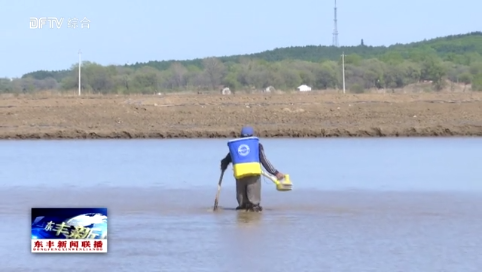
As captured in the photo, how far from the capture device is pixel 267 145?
34562 mm

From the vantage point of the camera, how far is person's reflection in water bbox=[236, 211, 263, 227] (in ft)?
53.2

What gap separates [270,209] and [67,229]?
6.95 meters

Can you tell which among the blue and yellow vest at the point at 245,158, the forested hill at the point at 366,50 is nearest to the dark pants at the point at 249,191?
the blue and yellow vest at the point at 245,158

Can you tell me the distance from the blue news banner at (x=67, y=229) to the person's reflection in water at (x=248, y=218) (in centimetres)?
443

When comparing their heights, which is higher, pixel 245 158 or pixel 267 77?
pixel 267 77

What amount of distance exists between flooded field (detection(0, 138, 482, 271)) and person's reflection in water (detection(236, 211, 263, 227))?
0.02m

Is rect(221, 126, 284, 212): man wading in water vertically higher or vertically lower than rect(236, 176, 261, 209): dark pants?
higher

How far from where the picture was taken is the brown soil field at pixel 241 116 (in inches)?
1588

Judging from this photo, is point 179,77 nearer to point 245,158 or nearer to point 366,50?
point 366,50

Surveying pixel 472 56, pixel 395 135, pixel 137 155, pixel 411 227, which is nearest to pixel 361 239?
pixel 411 227

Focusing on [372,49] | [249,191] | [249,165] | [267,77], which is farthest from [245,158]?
[372,49]

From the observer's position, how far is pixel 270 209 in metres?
18.0

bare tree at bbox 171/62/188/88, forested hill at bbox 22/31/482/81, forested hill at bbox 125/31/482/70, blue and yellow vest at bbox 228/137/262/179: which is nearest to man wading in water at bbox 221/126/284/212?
blue and yellow vest at bbox 228/137/262/179

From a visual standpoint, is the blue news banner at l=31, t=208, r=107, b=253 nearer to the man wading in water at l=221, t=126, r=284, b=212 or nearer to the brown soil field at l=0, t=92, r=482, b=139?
the man wading in water at l=221, t=126, r=284, b=212
